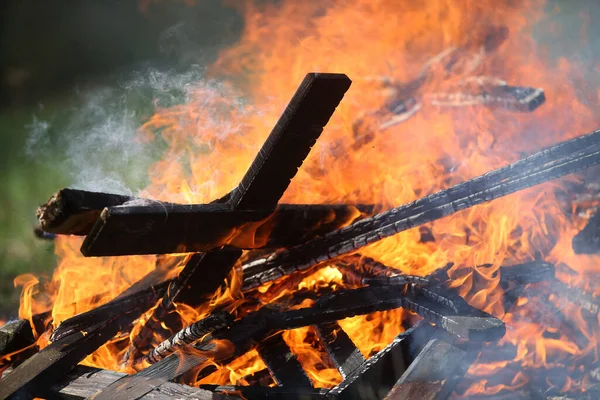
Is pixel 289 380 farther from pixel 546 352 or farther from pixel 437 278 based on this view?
pixel 546 352

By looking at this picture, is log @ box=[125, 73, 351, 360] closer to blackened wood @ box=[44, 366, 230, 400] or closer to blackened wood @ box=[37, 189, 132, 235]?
blackened wood @ box=[37, 189, 132, 235]

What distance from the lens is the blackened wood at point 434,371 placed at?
2.84 meters

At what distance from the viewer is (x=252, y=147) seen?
266 inches

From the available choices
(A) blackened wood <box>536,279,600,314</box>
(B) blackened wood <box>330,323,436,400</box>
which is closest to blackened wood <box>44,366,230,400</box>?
(B) blackened wood <box>330,323,436,400</box>

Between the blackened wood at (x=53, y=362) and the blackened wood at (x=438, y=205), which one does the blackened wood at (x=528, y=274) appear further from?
the blackened wood at (x=53, y=362)

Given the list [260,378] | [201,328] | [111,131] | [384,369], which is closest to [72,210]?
[201,328]

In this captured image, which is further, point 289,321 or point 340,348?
point 289,321

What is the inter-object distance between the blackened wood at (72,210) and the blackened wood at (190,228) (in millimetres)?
106

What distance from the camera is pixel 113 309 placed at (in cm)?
425

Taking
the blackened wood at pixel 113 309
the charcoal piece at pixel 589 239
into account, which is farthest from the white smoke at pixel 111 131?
the charcoal piece at pixel 589 239

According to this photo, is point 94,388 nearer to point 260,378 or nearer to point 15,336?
point 260,378

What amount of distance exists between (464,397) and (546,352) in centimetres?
81

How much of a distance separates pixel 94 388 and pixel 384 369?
1.90m

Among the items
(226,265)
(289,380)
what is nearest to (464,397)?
(289,380)
